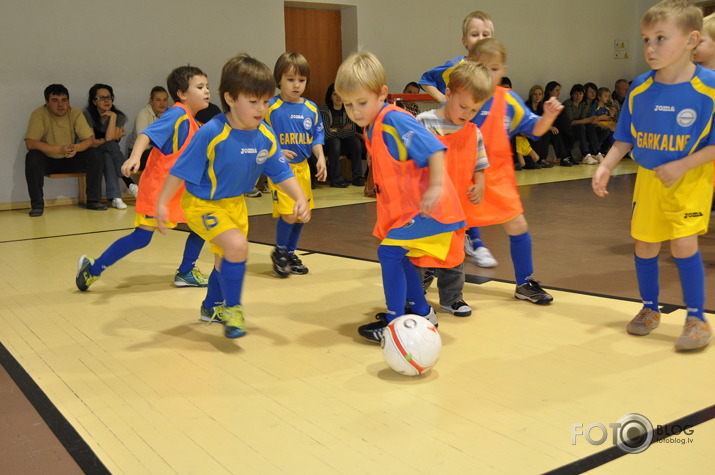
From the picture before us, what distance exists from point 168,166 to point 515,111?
2014 millimetres

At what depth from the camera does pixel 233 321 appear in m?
3.30

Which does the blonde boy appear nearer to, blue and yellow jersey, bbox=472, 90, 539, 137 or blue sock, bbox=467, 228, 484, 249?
blue and yellow jersey, bbox=472, 90, 539, 137

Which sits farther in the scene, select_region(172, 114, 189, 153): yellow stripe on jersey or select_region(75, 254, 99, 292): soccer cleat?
select_region(75, 254, 99, 292): soccer cleat

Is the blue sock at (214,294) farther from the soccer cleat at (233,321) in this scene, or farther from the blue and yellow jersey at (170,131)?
the blue and yellow jersey at (170,131)

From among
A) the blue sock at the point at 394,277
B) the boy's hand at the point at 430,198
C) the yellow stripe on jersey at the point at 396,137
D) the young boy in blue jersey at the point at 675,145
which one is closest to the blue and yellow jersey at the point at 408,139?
the yellow stripe on jersey at the point at 396,137

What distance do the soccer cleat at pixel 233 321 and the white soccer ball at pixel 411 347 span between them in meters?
0.78

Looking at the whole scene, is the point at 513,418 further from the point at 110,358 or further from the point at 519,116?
the point at 519,116

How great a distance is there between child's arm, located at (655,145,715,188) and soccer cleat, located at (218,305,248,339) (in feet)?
6.27

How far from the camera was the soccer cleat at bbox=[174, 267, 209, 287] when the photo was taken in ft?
14.4

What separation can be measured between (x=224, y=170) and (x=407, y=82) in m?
8.60

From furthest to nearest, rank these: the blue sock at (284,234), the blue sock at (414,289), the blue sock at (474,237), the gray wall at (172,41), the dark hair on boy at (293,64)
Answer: the gray wall at (172,41) → the blue sock at (474,237) → the blue sock at (284,234) → the dark hair on boy at (293,64) → the blue sock at (414,289)

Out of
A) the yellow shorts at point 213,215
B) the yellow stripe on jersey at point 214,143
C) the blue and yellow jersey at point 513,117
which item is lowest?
the yellow shorts at point 213,215

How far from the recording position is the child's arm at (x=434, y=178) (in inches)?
115

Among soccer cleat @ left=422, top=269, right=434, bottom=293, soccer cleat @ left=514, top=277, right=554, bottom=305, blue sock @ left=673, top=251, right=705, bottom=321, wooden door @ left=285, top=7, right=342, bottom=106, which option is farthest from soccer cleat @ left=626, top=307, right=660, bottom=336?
wooden door @ left=285, top=7, right=342, bottom=106
